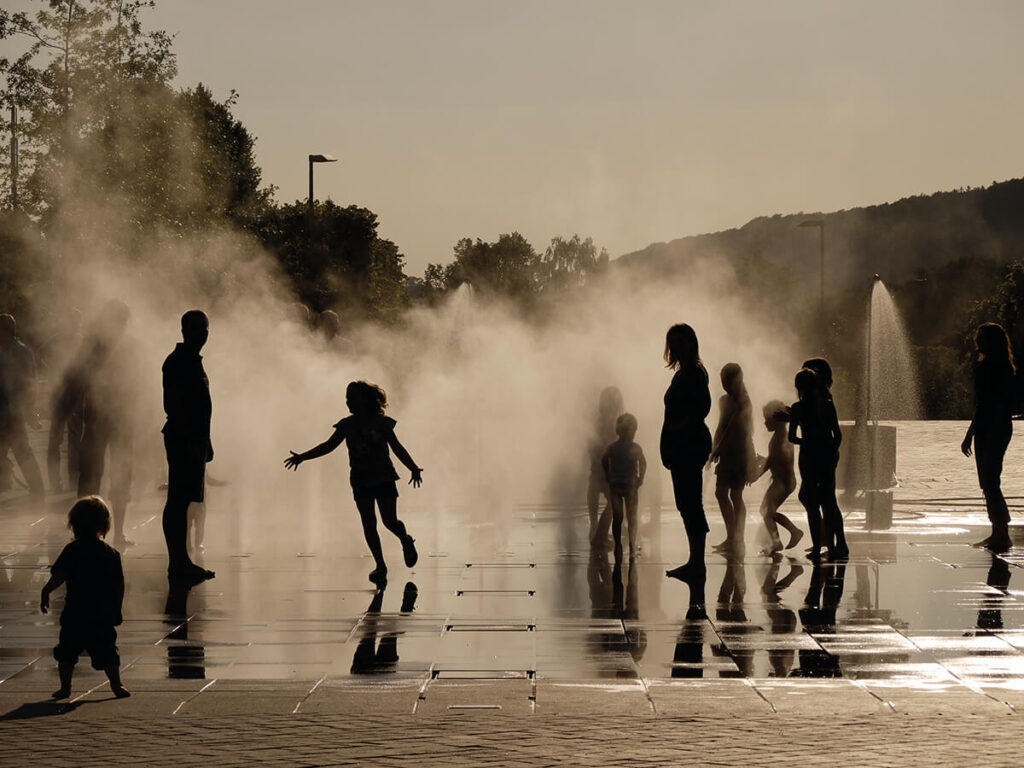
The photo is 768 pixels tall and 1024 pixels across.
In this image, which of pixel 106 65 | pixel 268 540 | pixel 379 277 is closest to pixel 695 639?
pixel 268 540

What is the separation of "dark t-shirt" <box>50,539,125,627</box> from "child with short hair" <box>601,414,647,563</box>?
5.48 m

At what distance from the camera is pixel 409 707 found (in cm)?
704

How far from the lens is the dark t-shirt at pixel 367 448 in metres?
11.8

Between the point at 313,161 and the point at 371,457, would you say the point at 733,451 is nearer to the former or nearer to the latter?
the point at 371,457

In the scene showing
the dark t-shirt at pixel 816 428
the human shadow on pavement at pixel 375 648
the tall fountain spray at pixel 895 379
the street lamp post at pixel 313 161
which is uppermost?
the street lamp post at pixel 313 161

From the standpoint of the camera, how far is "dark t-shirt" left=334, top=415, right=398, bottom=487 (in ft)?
38.8

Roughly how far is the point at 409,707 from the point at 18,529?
861 centimetres

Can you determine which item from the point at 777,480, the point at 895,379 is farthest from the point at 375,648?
the point at 895,379

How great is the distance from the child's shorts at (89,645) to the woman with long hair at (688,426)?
16.4 ft

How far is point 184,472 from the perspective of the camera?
11664 mm

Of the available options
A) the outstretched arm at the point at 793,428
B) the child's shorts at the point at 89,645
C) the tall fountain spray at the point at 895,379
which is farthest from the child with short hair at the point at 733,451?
the tall fountain spray at the point at 895,379

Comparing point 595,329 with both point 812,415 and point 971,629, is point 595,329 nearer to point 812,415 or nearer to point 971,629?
point 812,415

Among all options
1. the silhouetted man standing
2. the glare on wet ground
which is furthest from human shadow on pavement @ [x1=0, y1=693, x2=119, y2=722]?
the silhouetted man standing

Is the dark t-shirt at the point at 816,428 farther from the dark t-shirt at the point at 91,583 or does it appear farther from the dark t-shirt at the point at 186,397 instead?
the dark t-shirt at the point at 91,583
